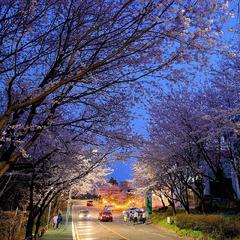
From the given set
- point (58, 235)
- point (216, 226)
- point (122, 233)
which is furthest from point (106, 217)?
point (216, 226)

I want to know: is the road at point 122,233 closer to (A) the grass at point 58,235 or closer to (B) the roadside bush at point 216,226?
(A) the grass at point 58,235

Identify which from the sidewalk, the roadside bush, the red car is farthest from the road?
the red car

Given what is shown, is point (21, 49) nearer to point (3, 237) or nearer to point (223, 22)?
point (223, 22)

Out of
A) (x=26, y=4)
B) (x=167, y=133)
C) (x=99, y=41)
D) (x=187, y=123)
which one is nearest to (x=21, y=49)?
(x=26, y=4)

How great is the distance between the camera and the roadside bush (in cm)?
1527

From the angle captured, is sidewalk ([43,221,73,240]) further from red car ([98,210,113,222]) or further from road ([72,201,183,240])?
red car ([98,210,113,222])

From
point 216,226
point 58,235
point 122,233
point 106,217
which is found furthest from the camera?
point 106,217

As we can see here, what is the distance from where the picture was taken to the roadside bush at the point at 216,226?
15273 mm

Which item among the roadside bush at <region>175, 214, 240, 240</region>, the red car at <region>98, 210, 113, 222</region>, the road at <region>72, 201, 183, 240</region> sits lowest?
the road at <region>72, 201, 183, 240</region>

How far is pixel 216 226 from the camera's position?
16.3m

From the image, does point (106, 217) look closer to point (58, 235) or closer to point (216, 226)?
point (58, 235)

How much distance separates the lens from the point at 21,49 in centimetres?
568

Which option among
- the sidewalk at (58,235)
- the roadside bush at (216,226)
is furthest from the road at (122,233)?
the roadside bush at (216,226)

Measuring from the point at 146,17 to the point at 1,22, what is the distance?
9.14ft
